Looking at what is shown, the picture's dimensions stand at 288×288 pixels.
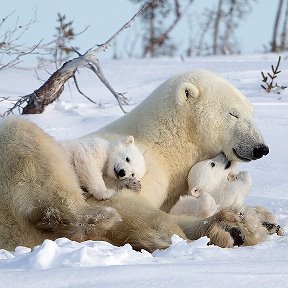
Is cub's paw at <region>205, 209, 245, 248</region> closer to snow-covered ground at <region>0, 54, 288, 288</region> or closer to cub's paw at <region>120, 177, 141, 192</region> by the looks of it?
snow-covered ground at <region>0, 54, 288, 288</region>

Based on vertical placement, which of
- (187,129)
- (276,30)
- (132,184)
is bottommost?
(276,30)

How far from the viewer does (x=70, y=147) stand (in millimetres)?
5020

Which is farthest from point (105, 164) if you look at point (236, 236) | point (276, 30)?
point (276, 30)

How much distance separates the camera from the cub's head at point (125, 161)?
5.10 m

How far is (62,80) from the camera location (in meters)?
9.04

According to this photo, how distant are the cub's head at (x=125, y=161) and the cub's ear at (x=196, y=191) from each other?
40 centimetres

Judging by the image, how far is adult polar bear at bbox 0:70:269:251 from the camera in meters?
4.20

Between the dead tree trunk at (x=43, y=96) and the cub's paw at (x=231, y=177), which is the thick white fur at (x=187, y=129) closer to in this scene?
the cub's paw at (x=231, y=177)

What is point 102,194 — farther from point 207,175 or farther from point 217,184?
point 217,184

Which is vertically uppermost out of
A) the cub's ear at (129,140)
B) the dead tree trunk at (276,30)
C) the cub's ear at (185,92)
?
the cub's ear at (185,92)

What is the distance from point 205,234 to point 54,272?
4.85ft

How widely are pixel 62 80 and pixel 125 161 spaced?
4035 millimetres

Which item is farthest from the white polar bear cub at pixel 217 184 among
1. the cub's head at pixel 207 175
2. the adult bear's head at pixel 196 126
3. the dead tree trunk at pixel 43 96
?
the dead tree trunk at pixel 43 96

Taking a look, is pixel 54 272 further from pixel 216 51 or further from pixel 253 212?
pixel 216 51
